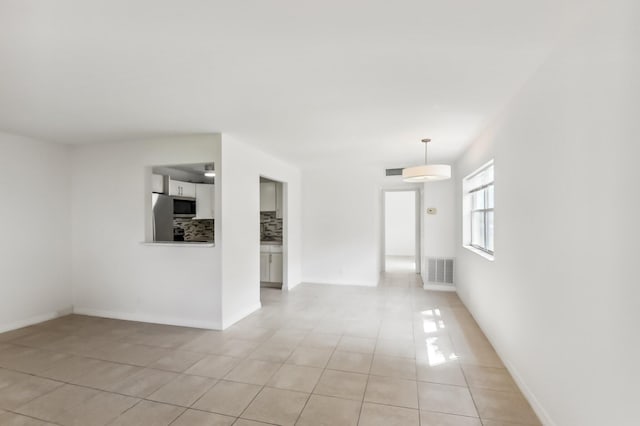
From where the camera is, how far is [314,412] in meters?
2.28

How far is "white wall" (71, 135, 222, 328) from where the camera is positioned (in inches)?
158

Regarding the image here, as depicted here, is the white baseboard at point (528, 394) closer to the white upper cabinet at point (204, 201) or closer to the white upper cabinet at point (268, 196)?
the white upper cabinet at point (268, 196)

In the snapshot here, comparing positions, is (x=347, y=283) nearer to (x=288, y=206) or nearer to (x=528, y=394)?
(x=288, y=206)

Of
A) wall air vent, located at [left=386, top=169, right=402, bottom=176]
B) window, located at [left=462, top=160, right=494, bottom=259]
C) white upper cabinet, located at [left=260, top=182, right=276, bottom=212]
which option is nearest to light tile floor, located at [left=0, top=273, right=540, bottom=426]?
window, located at [left=462, top=160, right=494, bottom=259]

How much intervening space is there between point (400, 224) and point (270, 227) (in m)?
5.83

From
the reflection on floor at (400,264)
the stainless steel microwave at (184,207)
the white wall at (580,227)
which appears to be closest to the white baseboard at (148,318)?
the stainless steel microwave at (184,207)

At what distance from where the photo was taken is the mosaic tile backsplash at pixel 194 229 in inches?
264

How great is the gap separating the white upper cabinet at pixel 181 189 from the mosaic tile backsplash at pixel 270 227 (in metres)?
1.53

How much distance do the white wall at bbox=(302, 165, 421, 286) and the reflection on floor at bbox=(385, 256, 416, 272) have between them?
2.02 metres

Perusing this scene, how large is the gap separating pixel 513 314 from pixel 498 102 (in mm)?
1942

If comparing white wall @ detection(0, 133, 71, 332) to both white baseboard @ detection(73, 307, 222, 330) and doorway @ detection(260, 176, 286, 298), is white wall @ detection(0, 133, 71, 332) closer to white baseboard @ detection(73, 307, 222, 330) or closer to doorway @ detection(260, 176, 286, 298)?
white baseboard @ detection(73, 307, 222, 330)

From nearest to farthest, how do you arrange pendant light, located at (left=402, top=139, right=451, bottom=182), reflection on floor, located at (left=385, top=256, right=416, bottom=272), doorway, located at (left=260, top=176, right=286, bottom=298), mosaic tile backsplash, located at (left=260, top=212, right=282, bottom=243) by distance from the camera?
pendant light, located at (left=402, top=139, right=451, bottom=182) < doorway, located at (left=260, top=176, right=286, bottom=298) < mosaic tile backsplash, located at (left=260, top=212, right=282, bottom=243) < reflection on floor, located at (left=385, top=256, right=416, bottom=272)

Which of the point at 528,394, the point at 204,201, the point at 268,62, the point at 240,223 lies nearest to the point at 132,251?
the point at 240,223

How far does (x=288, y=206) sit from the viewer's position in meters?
6.08
